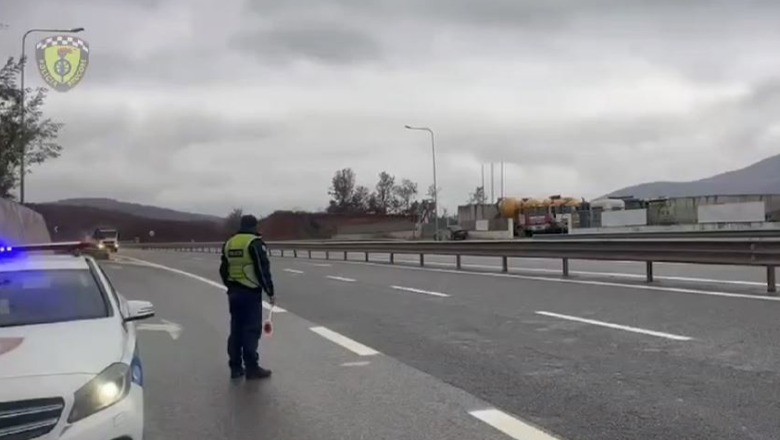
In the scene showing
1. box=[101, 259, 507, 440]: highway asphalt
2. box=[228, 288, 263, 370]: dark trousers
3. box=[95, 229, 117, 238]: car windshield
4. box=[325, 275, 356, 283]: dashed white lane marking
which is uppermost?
box=[95, 229, 117, 238]: car windshield

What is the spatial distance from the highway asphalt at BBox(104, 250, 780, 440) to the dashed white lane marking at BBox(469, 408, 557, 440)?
0.09 feet

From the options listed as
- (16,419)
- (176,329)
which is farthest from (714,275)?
(16,419)

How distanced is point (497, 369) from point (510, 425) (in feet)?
6.86

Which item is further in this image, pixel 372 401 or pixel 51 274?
pixel 372 401

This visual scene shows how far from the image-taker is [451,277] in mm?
20547

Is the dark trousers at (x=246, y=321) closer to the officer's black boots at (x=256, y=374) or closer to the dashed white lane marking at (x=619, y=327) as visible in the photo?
the officer's black boots at (x=256, y=374)

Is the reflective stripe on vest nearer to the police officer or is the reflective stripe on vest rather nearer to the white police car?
the police officer

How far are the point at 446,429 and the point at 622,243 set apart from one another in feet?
41.4

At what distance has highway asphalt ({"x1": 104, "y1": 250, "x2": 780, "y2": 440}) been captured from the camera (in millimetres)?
5980

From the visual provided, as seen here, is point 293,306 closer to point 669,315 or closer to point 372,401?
point 669,315

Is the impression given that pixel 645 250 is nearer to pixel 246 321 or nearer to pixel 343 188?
pixel 246 321

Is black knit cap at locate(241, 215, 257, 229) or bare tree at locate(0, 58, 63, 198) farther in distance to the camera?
bare tree at locate(0, 58, 63, 198)

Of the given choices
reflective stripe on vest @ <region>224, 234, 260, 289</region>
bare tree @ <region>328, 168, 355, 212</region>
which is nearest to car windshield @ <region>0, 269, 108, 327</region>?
reflective stripe on vest @ <region>224, 234, 260, 289</region>

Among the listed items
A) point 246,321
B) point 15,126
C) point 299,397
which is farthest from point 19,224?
point 299,397
